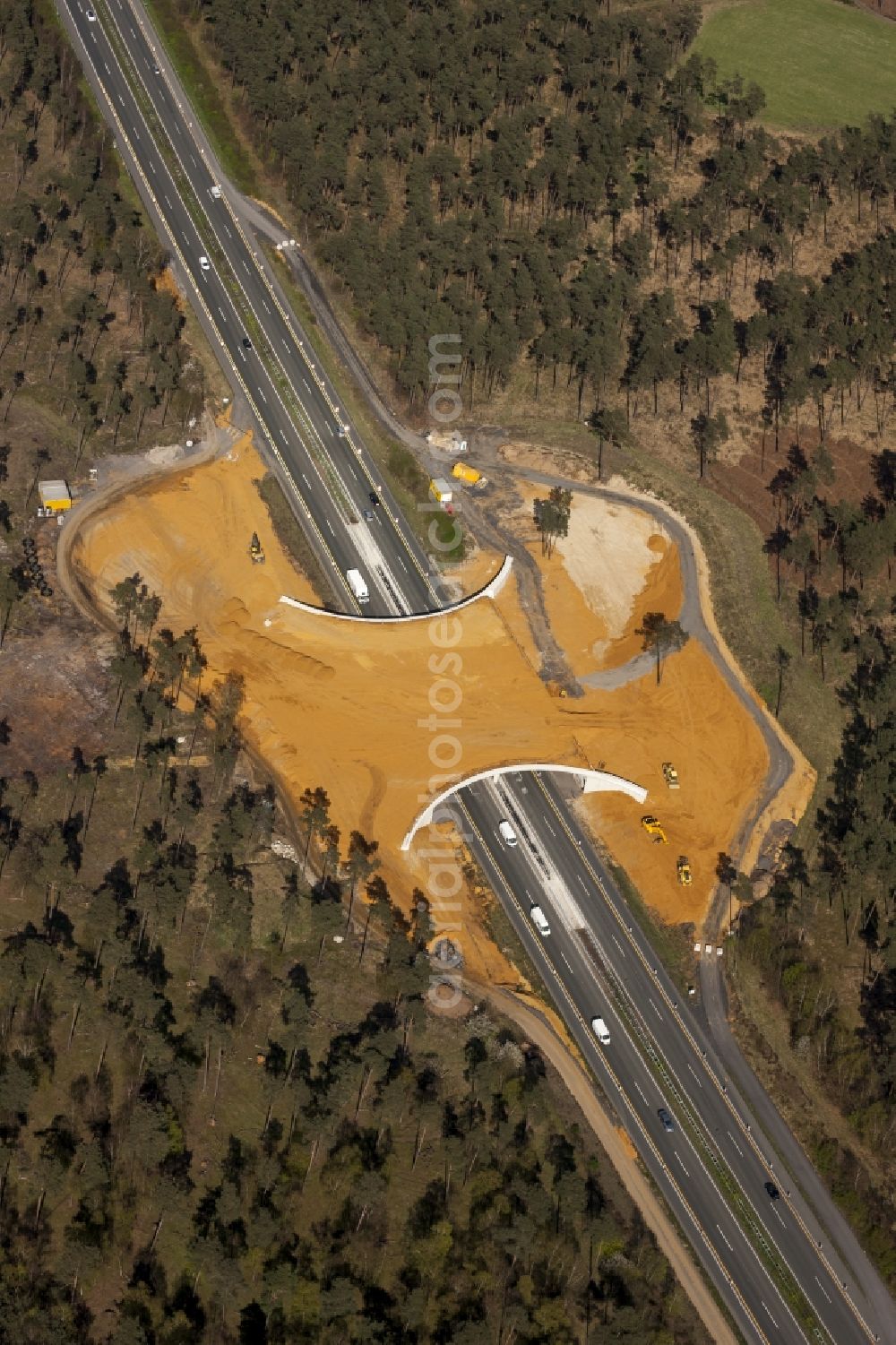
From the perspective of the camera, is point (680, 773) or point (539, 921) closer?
point (539, 921)

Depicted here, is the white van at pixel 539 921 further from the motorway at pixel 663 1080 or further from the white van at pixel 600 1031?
the white van at pixel 600 1031

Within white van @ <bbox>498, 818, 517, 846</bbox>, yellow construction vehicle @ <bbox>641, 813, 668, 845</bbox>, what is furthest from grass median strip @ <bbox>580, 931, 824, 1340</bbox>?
yellow construction vehicle @ <bbox>641, 813, 668, 845</bbox>

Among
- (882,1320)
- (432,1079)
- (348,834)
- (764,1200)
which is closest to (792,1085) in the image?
(764,1200)

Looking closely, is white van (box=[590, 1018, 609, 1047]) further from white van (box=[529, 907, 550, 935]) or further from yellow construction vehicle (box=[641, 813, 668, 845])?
yellow construction vehicle (box=[641, 813, 668, 845])

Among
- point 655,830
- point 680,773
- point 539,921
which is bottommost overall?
point 539,921

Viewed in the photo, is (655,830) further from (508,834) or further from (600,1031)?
(600,1031)

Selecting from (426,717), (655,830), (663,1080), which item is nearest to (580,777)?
(655,830)

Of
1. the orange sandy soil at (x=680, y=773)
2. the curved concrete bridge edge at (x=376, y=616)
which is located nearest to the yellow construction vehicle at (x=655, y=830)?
the orange sandy soil at (x=680, y=773)
